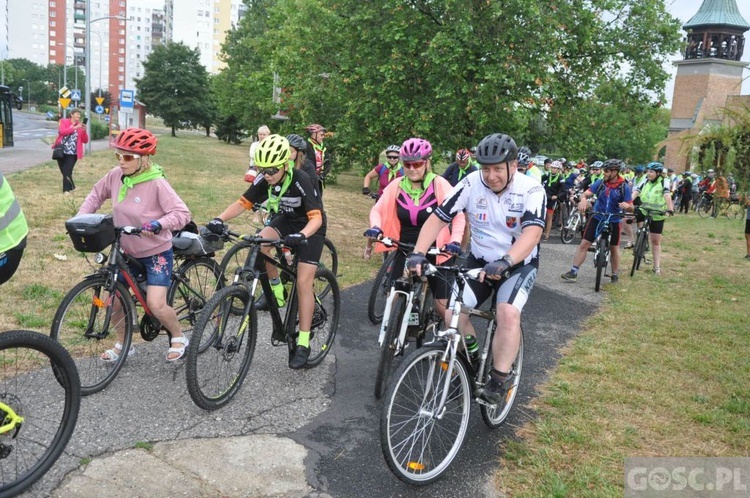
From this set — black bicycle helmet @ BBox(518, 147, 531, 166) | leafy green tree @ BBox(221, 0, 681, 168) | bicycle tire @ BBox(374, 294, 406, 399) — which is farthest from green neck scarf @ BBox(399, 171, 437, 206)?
leafy green tree @ BBox(221, 0, 681, 168)

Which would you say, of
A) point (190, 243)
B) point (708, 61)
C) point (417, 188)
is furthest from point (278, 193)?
point (708, 61)

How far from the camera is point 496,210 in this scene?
14.7 feet

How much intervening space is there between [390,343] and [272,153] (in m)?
1.73

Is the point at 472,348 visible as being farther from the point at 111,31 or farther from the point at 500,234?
the point at 111,31

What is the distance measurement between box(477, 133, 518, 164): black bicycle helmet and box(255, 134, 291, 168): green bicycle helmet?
1599mm

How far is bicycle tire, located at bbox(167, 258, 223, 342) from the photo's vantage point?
18.1 ft

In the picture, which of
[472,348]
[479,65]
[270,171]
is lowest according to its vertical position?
[472,348]

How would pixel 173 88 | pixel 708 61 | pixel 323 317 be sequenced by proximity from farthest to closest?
pixel 173 88
pixel 708 61
pixel 323 317

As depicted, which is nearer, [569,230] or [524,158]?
[524,158]

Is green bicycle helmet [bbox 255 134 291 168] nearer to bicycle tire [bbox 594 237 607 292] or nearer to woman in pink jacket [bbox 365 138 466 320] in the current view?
woman in pink jacket [bbox 365 138 466 320]

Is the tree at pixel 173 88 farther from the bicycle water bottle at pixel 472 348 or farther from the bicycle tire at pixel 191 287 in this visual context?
the bicycle water bottle at pixel 472 348

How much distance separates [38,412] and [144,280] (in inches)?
57.6

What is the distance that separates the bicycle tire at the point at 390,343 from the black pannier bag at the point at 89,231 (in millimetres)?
2099

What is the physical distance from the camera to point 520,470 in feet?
13.7
